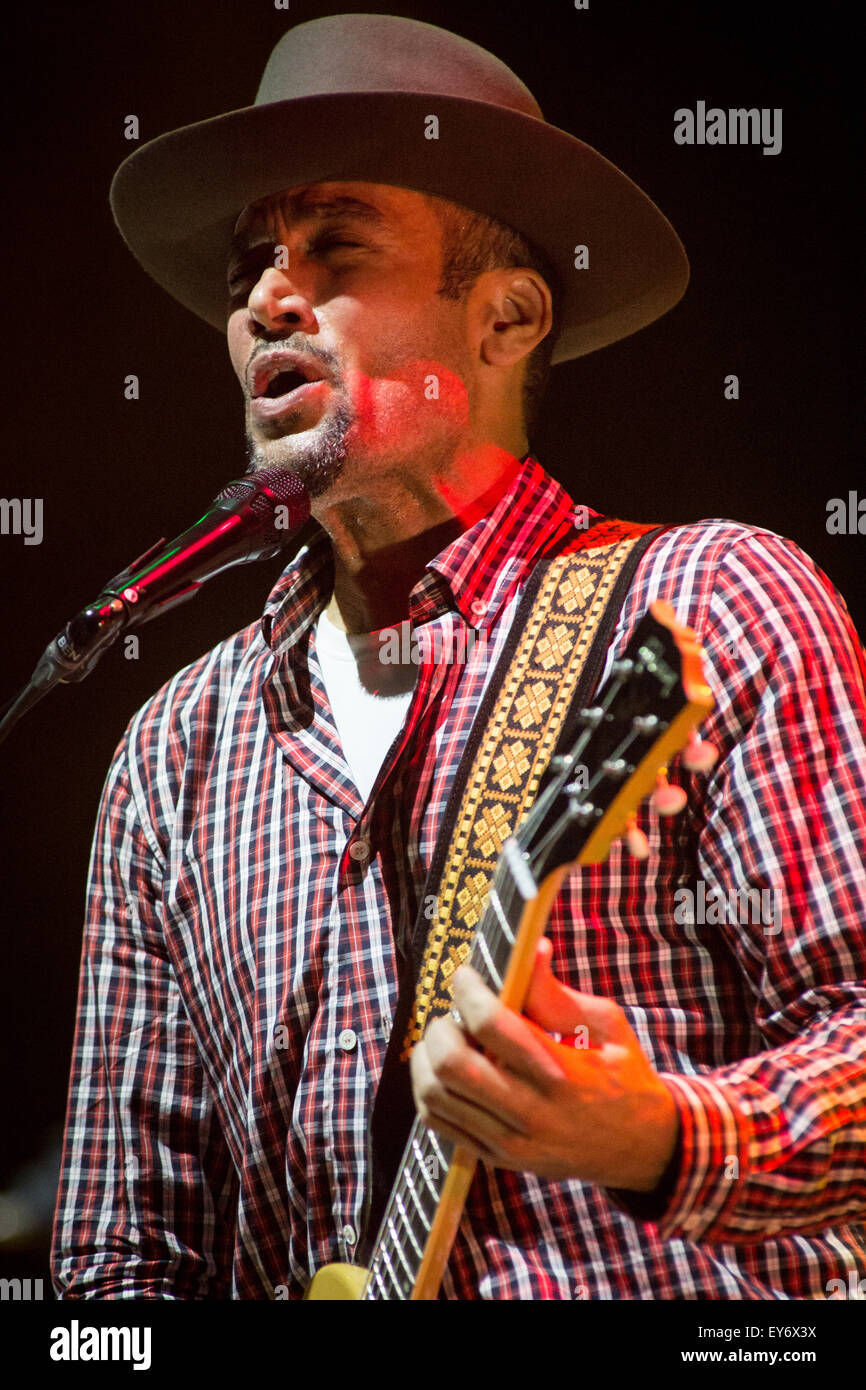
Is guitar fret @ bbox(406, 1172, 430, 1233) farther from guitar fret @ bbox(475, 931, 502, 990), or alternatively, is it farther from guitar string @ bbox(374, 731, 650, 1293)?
guitar fret @ bbox(475, 931, 502, 990)

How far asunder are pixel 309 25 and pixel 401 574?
0.75 meters

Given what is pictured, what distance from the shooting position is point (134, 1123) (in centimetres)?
183

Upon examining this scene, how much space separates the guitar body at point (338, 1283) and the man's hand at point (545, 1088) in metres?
0.35

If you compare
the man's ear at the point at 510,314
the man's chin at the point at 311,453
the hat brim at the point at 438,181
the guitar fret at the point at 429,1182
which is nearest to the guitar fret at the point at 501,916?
the guitar fret at the point at 429,1182

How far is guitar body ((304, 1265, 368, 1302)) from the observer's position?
1394 millimetres

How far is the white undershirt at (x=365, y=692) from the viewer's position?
174 centimetres

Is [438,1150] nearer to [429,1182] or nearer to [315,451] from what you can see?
[429,1182]

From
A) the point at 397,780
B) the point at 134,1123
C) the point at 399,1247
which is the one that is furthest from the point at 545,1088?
the point at 134,1123

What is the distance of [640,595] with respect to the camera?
61.6 inches

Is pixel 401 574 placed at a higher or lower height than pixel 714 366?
lower

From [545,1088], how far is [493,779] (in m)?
0.51
